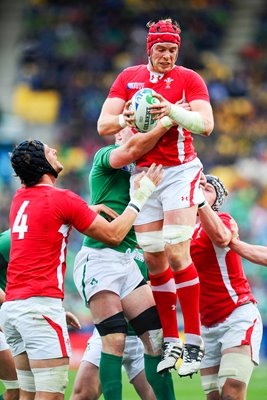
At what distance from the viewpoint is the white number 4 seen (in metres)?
6.89

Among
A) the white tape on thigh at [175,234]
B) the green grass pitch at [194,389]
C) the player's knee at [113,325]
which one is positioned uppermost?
the white tape on thigh at [175,234]

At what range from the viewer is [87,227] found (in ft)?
22.7

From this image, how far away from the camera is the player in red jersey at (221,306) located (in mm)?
7754

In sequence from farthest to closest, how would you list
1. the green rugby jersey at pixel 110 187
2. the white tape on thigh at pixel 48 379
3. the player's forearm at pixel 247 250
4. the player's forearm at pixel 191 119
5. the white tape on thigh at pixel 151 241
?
the player's forearm at pixel 247 250 → the green rugby jersey at pixel 110 187 → the white tape on thigh at pixel 151 241 → the player's forearm at pixel 191 119 → the white tape on thigh at pixel 48 379

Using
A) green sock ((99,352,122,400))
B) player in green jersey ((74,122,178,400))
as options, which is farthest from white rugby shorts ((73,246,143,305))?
green sock ((99,352,122,400))

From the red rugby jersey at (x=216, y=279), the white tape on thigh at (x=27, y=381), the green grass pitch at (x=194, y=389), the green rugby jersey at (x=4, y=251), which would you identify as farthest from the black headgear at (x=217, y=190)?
the green grass pitch at (x=194, y=389)

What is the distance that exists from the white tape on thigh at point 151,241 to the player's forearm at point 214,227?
408mm

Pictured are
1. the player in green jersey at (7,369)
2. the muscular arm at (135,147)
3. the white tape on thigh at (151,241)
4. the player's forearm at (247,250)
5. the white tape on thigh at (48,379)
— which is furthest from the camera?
the player in green jersey at (7,369)

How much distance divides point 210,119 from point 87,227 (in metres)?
1.15

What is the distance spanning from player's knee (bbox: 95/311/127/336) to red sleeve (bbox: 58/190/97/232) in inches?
31.2

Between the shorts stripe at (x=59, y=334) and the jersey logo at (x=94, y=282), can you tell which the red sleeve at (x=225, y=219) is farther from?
the shorts stripe at (x=59, y=334)

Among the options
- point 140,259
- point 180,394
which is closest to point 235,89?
point 180,394

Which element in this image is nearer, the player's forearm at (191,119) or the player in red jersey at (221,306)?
the player's forearm at (191,119)

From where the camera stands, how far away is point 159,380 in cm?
745
